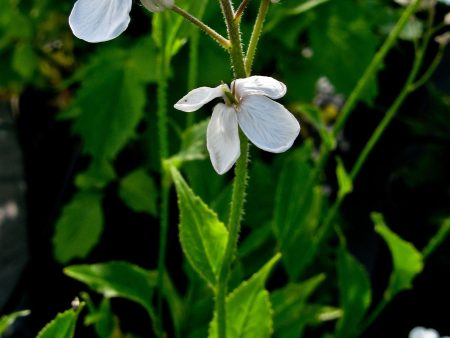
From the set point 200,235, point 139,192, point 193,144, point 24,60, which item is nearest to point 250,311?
point 200,235

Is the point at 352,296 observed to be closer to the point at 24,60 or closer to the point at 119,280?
the point at 119,280

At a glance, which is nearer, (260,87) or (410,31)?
(260,87)

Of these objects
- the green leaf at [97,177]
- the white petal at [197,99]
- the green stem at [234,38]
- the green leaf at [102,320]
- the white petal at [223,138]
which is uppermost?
the green stem at [234,38]

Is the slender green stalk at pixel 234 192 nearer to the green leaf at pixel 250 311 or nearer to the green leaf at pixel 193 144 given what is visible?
the green leaf at pixel 250 311

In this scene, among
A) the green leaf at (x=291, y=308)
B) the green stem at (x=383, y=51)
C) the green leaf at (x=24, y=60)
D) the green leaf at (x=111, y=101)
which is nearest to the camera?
the green stem at (x=383, y=51)

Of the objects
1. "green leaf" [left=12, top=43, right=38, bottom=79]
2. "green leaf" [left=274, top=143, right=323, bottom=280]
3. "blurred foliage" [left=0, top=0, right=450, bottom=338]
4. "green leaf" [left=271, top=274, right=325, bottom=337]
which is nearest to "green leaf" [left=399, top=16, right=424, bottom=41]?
"blurred foliage" [left=0, top=0, right=450, bottom=338]

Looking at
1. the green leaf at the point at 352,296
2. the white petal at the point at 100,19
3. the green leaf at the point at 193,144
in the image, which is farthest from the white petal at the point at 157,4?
the green leaf at the point at 352,296

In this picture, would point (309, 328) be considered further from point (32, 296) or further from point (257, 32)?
point (257, 32)
